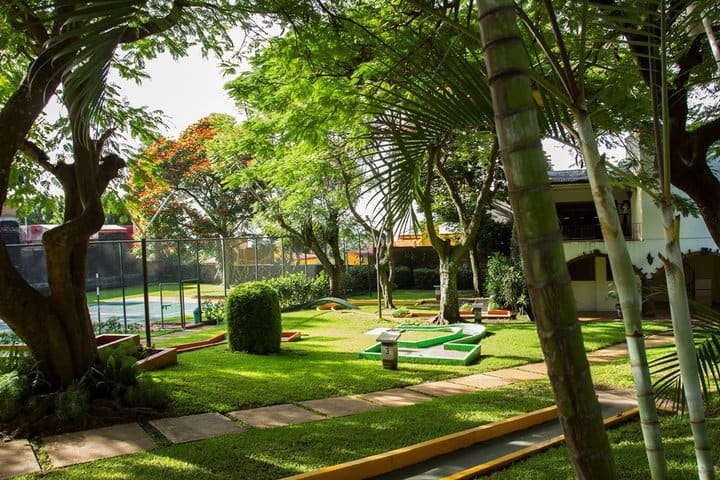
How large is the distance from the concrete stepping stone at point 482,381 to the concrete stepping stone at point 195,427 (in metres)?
3.36

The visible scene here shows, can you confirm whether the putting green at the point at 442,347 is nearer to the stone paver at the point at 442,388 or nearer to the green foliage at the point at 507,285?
the stone paver at the point at 442,388

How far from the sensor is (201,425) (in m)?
5.26

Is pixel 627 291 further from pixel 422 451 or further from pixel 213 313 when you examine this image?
pixel 213 313

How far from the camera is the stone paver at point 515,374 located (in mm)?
7516

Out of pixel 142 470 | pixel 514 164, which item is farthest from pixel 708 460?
pixel 142 470

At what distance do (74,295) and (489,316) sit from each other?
12.0m

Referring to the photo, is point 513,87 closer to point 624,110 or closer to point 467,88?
point 467,88

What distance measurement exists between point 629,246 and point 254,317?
43.5ft

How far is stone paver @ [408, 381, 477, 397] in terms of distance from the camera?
680 cm

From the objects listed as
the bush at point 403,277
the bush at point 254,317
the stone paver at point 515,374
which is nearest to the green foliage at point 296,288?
the bush at point 403,277

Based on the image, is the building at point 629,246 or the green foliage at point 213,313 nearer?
the green foliage at point 213,313

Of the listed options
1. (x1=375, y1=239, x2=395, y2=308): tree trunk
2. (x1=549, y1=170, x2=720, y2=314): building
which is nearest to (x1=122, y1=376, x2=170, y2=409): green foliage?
(x1=375, y1=239, x2=395, y2=308): tree trunk

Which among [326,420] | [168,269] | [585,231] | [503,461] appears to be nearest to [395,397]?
[326,420]

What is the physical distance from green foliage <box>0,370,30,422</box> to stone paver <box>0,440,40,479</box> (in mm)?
437
